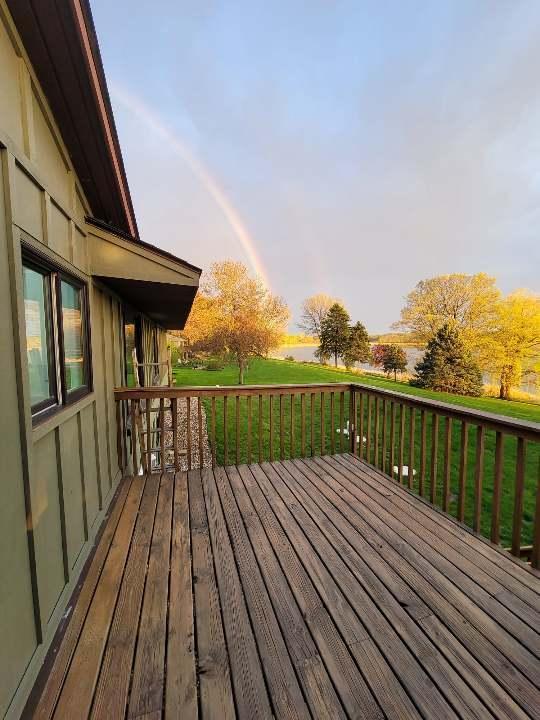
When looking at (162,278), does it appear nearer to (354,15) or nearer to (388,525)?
(388,525)

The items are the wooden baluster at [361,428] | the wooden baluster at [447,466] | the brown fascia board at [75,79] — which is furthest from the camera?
the wooden baluster at [361,428]

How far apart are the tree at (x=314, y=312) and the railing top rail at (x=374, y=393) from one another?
2725cm

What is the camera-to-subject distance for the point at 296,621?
1564mm

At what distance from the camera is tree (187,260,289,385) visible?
44.9 feet

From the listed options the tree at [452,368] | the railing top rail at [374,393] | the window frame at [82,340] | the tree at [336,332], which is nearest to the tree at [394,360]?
the tree at [336,332]

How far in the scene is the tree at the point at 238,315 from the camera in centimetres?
1369

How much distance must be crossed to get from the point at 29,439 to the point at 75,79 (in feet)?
6.19

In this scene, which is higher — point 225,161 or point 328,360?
point 225,161

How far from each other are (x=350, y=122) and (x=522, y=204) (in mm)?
19591

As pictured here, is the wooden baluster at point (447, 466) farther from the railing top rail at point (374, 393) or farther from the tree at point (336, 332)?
the tree at point (336, 332)

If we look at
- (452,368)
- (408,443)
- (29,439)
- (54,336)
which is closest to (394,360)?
(452,368)

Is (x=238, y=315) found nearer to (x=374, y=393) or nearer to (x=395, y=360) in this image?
(x=374, y=393)

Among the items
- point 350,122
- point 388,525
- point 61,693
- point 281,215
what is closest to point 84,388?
point 61,693

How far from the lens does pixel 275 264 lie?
141 ft
